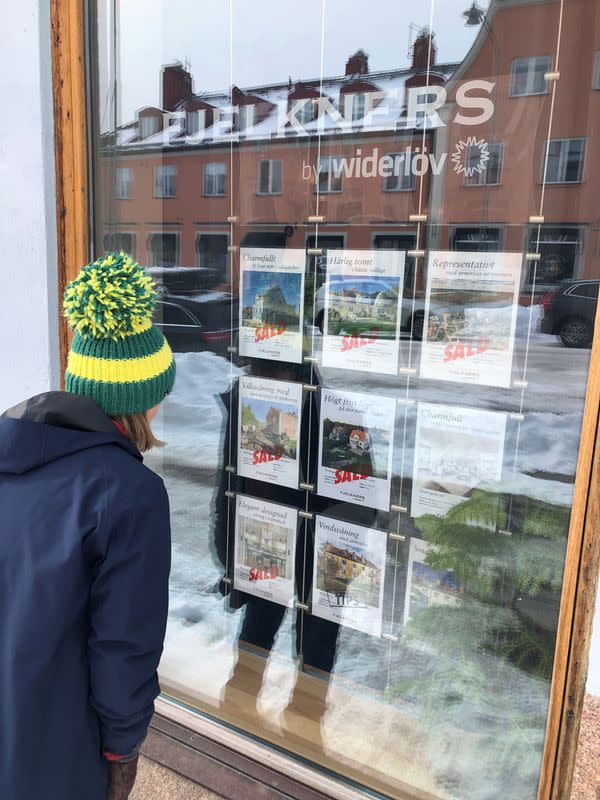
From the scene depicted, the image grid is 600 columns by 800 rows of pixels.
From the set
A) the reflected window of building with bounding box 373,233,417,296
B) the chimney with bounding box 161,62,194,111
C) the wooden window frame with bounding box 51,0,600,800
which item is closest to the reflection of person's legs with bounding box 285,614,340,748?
the wooden window frame with bounding box 51,0,600,800

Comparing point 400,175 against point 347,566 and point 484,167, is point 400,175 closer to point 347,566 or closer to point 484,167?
point 484,167

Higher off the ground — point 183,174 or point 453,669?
point 183,174

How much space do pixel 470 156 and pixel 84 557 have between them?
57.9 inches

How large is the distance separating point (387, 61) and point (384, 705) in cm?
210

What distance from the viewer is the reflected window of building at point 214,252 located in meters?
2.42

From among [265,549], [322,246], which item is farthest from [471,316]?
[265,549]

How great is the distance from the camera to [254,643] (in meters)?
2.63

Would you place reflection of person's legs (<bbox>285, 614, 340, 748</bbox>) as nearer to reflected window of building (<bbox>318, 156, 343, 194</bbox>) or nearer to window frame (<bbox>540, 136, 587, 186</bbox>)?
reflected window of building (<bbox>318, 156, 343, 194</bbox>)

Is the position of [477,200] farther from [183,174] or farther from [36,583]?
[36,583]

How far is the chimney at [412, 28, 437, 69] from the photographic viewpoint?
6.21 ft

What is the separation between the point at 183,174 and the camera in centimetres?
251

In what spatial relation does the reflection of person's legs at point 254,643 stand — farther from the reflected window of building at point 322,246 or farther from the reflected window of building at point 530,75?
the reflected window of building at point 530,75

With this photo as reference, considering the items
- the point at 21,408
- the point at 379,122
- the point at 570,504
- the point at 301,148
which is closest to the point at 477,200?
the point at 379,122

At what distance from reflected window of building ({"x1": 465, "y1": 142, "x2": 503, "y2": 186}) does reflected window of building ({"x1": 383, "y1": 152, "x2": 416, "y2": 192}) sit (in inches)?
6.8
